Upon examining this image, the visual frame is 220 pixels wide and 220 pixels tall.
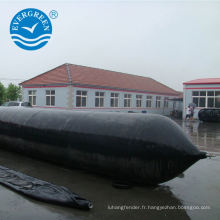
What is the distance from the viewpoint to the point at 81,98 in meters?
24.0

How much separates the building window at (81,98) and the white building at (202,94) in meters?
10.2

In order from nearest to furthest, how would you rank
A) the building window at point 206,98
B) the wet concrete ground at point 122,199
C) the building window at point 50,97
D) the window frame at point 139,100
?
1. the wet concrete ground at point 122,199
2. the building window at point 206,98
3. the building window at point 50,97
4. the window frame at point 139,100

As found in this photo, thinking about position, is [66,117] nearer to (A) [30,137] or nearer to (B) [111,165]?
(A) [30,137]

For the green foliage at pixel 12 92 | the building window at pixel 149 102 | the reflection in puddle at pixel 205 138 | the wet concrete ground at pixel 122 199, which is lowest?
the wet concrete ground at pixel 122 199

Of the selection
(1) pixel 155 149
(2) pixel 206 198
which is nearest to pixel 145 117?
(1) pixel 155 149

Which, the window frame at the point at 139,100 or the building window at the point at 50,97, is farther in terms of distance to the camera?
the window frame at the point at 139,100

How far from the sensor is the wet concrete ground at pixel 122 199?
3.38 meters

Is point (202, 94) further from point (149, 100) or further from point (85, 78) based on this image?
point (85, 78)

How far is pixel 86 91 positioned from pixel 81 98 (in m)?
1.01

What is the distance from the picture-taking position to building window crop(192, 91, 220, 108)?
22.1 m

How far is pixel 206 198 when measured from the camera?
13.1ft

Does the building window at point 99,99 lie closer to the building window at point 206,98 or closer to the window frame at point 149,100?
the window frame at point 149,100

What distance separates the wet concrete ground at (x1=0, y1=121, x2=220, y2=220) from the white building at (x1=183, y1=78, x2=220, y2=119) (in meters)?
18.5

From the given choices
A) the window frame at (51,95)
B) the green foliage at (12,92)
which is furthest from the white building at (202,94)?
the green foliage at (12,92)
